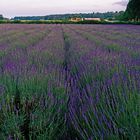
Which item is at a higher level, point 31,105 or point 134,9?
point 31,105

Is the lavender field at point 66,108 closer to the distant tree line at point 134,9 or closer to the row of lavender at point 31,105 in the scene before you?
the row of lavender at point 31,105

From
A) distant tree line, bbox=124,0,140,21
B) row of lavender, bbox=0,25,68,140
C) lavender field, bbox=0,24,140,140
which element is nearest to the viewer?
lavender field, bbox=0,24,140,140

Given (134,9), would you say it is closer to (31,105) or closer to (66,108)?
(66,108)

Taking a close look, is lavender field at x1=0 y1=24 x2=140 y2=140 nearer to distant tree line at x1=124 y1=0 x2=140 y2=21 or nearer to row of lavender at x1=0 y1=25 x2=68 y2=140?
row of lavender at x1=0 y1=25 x2=68 y2=140

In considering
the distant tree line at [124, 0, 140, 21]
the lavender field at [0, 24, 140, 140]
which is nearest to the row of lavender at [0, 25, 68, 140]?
the lavender field at [0, 24, 140, 140]

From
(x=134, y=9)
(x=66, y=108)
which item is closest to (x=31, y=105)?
(x=66, y=108)

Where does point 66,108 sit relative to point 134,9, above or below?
above

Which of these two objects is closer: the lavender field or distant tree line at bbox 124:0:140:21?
the lavender field

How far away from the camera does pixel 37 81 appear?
340cm

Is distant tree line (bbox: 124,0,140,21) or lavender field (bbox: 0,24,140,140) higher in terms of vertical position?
lavender field (bbox: 0,24,140,140)

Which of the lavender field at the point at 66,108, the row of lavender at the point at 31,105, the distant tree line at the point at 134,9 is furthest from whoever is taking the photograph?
the distant tree line at the point at 134,9

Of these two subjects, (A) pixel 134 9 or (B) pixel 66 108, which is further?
(A) pixel 134 9

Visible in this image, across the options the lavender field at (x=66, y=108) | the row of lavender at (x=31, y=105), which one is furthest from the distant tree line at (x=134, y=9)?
the row of lavender at (x=31, y=105)

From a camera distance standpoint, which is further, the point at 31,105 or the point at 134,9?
the point at 134,9
